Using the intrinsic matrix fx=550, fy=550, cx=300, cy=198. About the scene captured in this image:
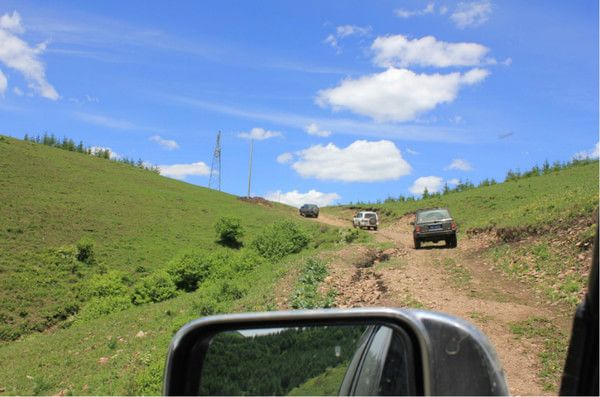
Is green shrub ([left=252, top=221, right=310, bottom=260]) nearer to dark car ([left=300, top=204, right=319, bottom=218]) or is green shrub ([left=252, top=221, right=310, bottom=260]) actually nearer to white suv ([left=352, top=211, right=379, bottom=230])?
white suv ([left=352, top=211, right=379, bottom=230])

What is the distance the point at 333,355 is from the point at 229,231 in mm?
42312

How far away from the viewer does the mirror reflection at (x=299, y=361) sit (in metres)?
1.84

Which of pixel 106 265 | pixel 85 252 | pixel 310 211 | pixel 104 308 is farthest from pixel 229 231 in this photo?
pixel 104 308

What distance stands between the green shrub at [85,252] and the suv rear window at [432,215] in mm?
21033

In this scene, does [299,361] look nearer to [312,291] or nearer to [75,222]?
[312,291]

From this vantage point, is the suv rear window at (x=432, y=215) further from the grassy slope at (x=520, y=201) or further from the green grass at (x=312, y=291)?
the green grass at (x=312, y=291)

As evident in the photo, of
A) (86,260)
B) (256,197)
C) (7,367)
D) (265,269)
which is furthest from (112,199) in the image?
(7,367)

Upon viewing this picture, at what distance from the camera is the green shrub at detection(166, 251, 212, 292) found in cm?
2525

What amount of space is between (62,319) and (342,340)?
2637 cm

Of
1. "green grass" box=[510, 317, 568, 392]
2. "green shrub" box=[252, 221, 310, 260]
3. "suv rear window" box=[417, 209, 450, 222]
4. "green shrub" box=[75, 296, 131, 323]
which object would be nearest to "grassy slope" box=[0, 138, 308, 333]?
"green shrub" box=[75, 296, 131, 323]

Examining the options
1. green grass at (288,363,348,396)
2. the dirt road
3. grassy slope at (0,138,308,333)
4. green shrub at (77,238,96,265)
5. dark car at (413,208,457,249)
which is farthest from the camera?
green shrub at (77,238,96,265)

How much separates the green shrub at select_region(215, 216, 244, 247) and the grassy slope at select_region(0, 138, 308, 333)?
1024mm

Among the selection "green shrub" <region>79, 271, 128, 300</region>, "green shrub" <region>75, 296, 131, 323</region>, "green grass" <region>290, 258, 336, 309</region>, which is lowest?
"green shrub" <region>75, 296, 131, 323</region>

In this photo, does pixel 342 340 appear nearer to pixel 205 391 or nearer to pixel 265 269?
pixel 205 391
